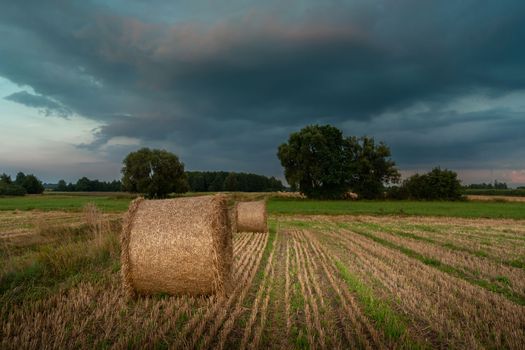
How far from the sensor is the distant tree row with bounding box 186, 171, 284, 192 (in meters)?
108

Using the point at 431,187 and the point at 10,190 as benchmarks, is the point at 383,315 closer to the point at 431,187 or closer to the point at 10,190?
the point at 431,187

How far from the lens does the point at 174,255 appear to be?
6.43 m

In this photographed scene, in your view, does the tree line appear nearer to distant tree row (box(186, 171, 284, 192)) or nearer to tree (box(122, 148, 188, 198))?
tree (box(122, 148, 188, 198))

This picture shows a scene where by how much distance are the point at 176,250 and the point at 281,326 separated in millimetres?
2311

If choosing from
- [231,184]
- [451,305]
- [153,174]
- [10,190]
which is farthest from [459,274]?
[231,184]

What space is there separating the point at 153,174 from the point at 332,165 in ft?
92.5

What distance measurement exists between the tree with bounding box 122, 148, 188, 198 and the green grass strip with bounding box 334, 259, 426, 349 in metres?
56.5

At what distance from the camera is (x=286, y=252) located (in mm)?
11023

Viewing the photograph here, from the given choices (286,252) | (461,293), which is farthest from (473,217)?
(461,293)

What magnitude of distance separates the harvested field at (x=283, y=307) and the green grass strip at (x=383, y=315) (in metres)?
0.02

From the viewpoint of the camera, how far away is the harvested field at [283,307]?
4.60 meters

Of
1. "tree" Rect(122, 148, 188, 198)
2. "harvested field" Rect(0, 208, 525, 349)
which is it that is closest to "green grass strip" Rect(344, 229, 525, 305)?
"harvested field" Rect(0, 208, 525, 349)

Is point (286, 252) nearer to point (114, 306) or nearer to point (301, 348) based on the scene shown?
point (114, 306)

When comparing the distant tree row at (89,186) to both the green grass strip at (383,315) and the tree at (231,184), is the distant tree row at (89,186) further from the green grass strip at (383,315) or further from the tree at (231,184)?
the green grass strip at (383,315)
